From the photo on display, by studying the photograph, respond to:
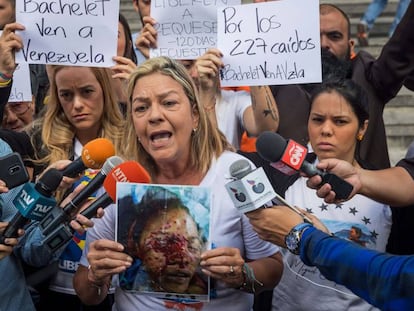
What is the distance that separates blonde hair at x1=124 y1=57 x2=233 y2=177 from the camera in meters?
2.85

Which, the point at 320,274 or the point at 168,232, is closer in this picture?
the point at 168,232

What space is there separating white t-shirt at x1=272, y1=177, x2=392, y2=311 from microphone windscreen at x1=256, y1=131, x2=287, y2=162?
695mm

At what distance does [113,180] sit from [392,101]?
5553mm

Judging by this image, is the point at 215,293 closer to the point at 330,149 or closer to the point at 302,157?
the point at 302,157

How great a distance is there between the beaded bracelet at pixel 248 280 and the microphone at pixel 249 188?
1.19ft

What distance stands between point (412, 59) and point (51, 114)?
1799 millimetres

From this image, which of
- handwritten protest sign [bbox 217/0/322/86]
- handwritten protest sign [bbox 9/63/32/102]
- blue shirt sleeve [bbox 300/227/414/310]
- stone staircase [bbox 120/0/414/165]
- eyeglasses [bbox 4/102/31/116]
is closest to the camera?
blue shirt sleeve [bbox 300/227/414/310]

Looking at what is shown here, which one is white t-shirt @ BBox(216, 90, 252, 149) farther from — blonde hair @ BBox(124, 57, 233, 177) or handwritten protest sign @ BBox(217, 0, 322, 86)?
Result: blonde hair @ BBox(124, 57, 233, 177)

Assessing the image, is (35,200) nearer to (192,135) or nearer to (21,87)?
(192,135)

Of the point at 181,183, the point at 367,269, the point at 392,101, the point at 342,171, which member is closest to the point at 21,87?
the point at 181,183

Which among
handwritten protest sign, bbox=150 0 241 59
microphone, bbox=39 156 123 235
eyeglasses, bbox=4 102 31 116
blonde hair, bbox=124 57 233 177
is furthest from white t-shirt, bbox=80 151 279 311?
eyeglasses, bbox=4 102 31 116

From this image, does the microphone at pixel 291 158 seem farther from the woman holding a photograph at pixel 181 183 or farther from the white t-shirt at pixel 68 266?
the white t-shirt at pixel 68 266

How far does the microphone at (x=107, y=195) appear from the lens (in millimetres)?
2354

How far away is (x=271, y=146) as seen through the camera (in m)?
2.38
